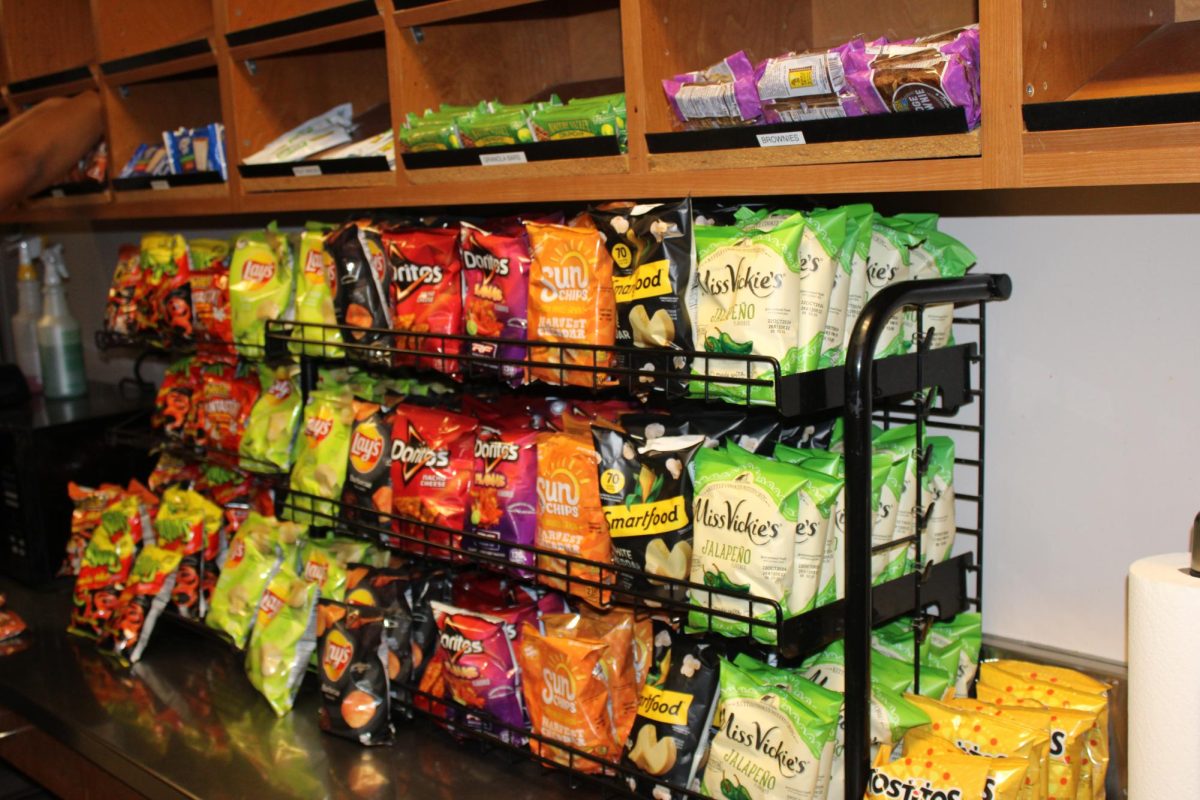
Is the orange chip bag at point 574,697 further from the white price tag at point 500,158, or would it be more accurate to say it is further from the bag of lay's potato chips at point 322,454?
the white price tag at point 500,158

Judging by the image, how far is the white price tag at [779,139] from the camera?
4.39 ft

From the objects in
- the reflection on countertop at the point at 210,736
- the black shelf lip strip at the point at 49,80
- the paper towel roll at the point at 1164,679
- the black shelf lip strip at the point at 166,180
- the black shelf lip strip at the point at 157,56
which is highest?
the black shelf lip strip at the point at 49,80

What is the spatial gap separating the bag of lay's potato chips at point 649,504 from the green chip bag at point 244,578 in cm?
90

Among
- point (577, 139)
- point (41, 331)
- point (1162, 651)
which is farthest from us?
point (41, 331)

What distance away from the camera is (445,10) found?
1713 mm

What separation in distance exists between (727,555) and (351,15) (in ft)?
3.75

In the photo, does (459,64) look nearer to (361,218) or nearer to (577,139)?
(361,218)

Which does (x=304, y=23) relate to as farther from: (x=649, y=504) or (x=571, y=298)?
(x=649, y=504)

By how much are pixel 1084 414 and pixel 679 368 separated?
0.60 meters

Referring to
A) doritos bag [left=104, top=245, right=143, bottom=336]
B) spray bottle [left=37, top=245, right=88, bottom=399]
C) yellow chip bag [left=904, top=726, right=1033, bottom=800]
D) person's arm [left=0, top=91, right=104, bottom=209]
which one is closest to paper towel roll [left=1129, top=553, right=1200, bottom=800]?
yellow chip bag [left=904, top=726, right=1033, bottom=800]

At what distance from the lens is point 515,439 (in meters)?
1.66

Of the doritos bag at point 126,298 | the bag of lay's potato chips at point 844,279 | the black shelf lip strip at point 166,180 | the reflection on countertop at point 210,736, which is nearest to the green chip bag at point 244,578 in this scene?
the reflection on countertop at point 210,736

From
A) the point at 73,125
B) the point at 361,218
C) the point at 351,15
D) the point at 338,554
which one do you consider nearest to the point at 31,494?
the point at 73,125

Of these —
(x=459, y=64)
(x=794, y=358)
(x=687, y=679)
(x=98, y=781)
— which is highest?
(x=459, y=64)
